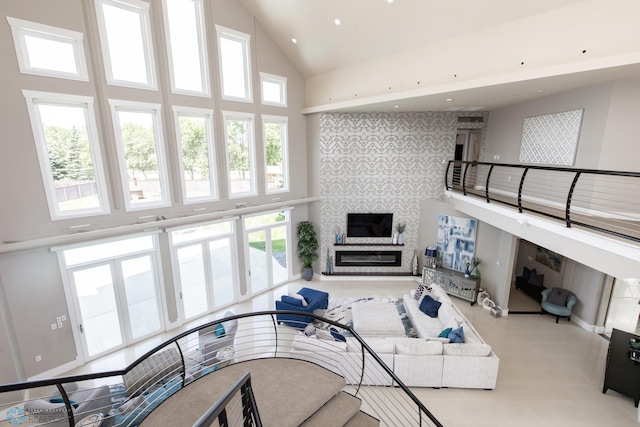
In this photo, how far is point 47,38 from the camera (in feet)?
17.6

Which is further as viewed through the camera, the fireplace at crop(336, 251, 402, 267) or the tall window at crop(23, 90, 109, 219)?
the fireplace at crop(336, 251, 402, 267)

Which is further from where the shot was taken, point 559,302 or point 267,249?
point 267,249

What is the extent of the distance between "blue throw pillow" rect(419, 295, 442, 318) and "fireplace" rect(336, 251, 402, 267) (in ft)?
8.55

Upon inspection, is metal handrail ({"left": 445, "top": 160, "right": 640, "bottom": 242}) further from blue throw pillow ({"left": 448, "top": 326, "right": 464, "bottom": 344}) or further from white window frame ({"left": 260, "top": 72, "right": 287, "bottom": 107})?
white window frame ({"left": 260, "top": 72, "right": 287, "bottom": 107})

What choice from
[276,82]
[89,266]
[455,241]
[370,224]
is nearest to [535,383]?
[455,241]

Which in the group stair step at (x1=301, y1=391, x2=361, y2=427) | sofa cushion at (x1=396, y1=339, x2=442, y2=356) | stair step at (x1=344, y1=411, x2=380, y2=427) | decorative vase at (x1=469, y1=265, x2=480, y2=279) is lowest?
sofa cushion at (x1=396, y1=339, x2=442, y2=356)

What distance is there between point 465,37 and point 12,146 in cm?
896

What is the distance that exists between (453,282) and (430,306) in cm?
185

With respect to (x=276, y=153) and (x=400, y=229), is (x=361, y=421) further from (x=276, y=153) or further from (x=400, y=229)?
(x=276, y=153)

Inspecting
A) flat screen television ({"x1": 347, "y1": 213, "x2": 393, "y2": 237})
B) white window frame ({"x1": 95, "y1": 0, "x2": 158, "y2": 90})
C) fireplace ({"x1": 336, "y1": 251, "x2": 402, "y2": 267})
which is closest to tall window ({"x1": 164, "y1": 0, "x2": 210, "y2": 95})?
white window frame ({"x1": 95, "y1": 0, "x2": 158, "y2": 90})

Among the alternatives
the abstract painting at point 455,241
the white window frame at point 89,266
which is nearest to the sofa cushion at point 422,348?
the abstract painting at point 455,241

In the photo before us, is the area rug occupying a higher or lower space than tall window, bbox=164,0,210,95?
lower

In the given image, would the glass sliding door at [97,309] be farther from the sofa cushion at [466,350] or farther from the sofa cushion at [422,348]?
the sofa cushion at [466,350]

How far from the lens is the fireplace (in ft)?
33.6
